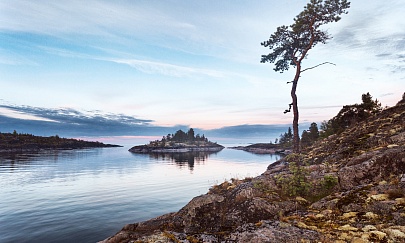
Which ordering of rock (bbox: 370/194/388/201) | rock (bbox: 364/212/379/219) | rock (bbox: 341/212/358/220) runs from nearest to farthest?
rock (bbox: 364/212/379/219) < rock (bbox: 341/212/358/220) < rock (bbox: 370/194/388/201)

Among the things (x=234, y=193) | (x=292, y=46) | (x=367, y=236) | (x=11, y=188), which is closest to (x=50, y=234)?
(x=234, y=193)

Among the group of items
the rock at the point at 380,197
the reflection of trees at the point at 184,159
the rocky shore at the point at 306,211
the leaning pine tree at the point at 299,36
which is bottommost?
the reflection of trees at the point at 184,159

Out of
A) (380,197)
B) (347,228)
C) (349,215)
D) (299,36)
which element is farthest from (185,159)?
(347,228)

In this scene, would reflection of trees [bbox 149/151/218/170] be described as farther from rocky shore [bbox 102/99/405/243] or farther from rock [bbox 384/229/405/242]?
rock [bbox 384/229/405/242]

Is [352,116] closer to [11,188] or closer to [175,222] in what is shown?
[175,222]

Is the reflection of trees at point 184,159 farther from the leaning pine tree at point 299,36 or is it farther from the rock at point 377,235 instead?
the rock at point 377,235

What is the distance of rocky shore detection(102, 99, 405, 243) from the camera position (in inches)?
304

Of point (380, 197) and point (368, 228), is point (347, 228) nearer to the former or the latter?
point (368, 228)

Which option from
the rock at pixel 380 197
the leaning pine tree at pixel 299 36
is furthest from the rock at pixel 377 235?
the leaning pine tree at pixel 299 36

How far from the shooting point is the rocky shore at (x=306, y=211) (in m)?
7.72

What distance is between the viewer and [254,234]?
8.09m

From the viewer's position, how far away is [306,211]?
10.4m

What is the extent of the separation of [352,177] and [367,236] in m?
6.83

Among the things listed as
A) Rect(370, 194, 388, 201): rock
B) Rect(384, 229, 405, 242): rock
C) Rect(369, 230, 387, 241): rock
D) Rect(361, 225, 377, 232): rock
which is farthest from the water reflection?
Rect(384, 229, 405, 242): rock
